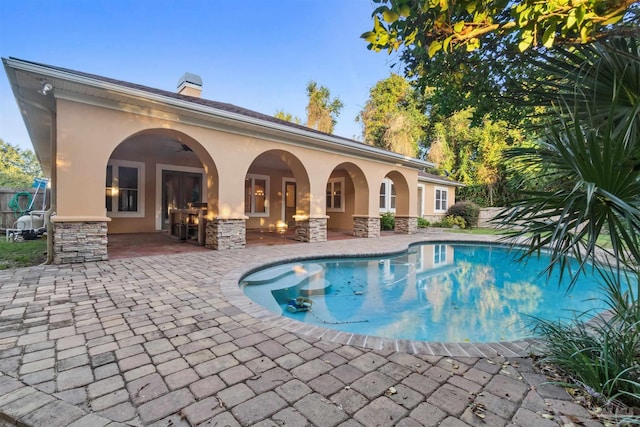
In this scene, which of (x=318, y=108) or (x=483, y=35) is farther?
(x=318, y=108)

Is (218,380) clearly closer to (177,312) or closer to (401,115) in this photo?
(177,312)

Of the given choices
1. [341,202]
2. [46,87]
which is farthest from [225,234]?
[341,202]

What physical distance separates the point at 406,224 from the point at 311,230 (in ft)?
18.9

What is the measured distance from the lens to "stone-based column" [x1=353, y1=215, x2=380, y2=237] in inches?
471

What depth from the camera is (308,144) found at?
9.79m

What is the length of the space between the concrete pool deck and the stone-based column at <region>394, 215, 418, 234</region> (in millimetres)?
11284

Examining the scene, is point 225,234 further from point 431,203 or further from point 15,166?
point 15,166

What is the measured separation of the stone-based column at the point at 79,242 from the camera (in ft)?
19.1

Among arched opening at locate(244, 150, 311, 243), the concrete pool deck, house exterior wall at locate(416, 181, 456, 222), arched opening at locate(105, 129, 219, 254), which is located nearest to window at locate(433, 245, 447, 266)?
arched opening at locate(244, 150, 311, 243)

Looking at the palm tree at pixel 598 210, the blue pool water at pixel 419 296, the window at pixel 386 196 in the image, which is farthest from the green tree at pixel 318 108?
the palm tree at pixel 598 210

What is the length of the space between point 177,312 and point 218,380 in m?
1.64

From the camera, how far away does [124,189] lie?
10609 millimetres

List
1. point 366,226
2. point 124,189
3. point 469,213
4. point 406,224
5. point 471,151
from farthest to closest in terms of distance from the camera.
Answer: point 471,151 < point 469,213 < point 406,224 < point 366,226 < point 124,189

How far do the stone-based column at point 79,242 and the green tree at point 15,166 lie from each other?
35.0 m
